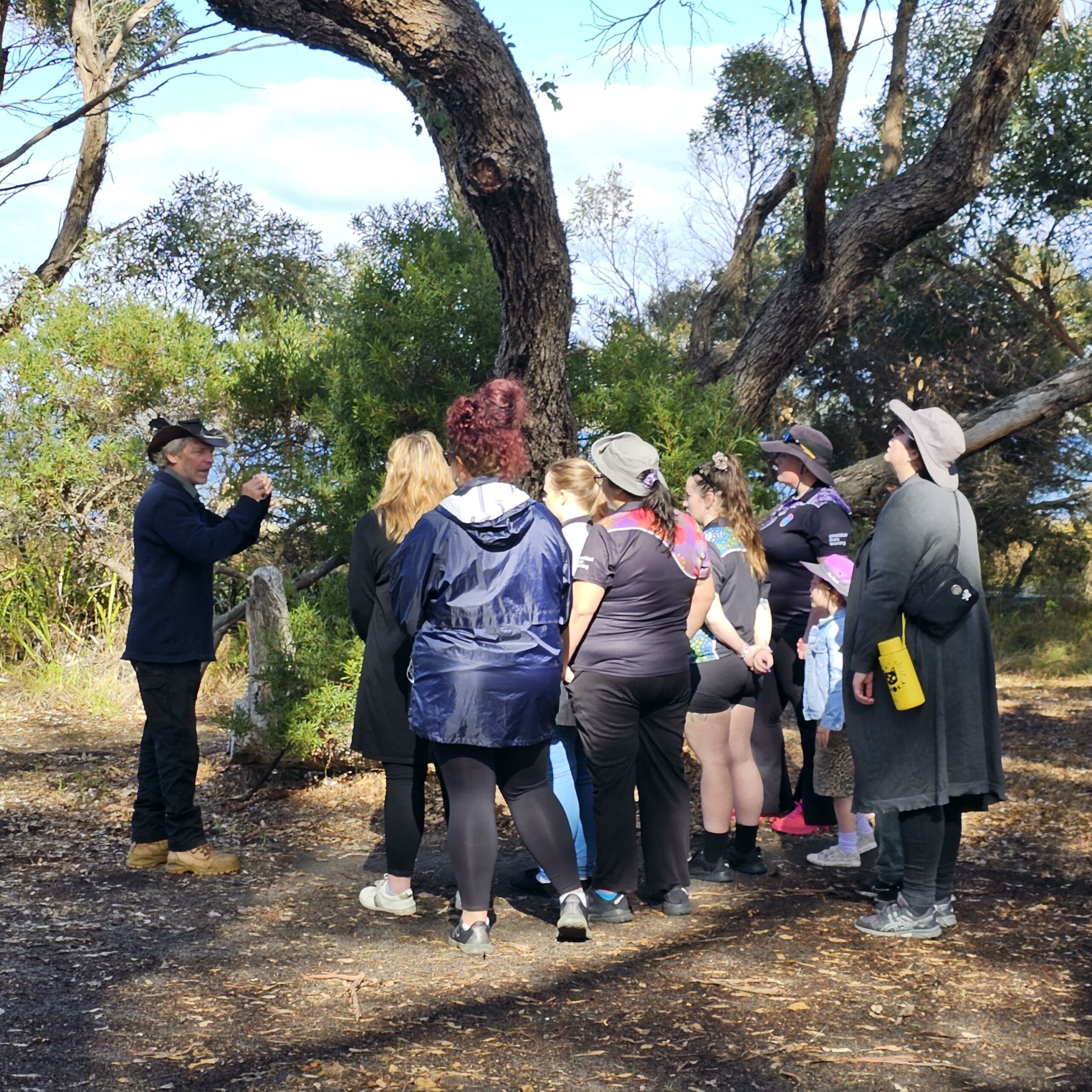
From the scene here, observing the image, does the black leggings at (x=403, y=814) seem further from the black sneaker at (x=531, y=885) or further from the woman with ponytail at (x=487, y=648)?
the black sneaker at (x=531, y=885)

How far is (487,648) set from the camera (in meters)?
4.38

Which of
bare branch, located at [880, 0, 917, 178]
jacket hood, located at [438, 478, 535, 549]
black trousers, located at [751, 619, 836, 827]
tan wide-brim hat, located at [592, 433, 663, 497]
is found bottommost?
black trousers, located at [751, 619, 836, 827]

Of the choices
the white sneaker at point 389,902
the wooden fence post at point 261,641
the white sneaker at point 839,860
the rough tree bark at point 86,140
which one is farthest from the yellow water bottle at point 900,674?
the rough tree bark at point 86,140

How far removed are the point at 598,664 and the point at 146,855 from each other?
2425 millimetres

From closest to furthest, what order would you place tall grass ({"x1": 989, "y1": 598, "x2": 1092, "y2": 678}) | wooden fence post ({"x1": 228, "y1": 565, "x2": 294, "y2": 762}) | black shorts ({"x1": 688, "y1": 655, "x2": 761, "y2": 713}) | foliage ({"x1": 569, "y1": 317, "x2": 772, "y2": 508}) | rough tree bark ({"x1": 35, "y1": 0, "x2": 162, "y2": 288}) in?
black shorts ({"x1": 688, "y1": 655, "x2": 761, "y2": 713}) < foliage ({"x1": 569, "y1": 317, "x2": 772, "y2": 508}) < wooden fence post ({"x1": 228, "y1": 565, "x2": 294, "y2": 762}) < tall grass ({"x1": 989, "y1": 598, "x2": 1092, "y2": 678}) < rough tree bark ({"x1": 35, "y1": 0, "x2": 162, "y2": 288})

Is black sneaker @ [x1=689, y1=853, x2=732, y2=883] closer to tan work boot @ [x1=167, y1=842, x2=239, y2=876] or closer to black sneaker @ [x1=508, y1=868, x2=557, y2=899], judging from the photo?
black sneaker @ [x1=508, y1=868, x2=557, y2=899]

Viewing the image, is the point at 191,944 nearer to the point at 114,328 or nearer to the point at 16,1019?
the point at 16,1019

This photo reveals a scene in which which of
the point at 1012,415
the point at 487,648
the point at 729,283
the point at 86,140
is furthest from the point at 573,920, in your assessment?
the point at 86,140

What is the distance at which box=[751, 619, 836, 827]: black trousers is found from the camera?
19.8 feet

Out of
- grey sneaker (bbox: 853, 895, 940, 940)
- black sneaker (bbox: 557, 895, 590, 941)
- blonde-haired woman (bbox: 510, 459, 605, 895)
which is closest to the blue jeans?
blonde-haired woman (bbox: 510, 459, 605, 895)

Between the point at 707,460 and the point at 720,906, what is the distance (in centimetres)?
294

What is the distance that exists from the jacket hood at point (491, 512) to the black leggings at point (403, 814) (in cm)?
108

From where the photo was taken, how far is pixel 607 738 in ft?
15.7

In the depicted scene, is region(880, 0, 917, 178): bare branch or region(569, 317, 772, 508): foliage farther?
region(880, 0, 917, 178): bare branch
